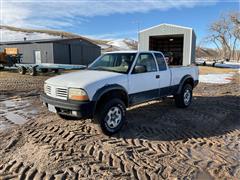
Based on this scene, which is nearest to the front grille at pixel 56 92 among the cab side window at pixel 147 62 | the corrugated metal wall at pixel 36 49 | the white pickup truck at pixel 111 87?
the white pickup truck at pixel 111 87

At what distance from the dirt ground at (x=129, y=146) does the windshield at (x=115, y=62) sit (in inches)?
56.3

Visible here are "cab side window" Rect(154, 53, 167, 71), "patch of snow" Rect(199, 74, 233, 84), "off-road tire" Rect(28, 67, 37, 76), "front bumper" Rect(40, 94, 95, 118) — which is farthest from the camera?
"off-road tire" Rect(28, 67, 37, 76)

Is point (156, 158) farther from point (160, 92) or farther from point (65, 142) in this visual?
point (160, 92)

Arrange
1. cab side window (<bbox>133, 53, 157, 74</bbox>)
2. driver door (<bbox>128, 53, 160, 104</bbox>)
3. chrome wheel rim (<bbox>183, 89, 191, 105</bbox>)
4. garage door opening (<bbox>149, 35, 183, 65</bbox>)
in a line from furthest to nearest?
garage door opening (<bbox>149, 35, 183, 65</bbox>), chrome wheel rim (<bbox>183, 89, 191, 105</bbox>), cab side window (<bbox>133, 53, 157, 74</bbox>), driver door (<bbox>128, 53, 160, 104</bbox>)

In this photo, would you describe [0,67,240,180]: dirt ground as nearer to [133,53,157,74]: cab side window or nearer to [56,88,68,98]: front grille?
[56,88,68,98]: front grille

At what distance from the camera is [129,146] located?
467 cm

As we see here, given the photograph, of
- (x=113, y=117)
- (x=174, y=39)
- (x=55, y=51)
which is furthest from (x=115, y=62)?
(x=174, y=39)

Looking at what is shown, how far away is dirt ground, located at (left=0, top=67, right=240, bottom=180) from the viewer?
3.73 m

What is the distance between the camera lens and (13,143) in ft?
15.6

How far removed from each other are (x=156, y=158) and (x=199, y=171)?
75cm

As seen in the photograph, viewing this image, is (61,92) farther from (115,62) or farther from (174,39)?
(174,39)

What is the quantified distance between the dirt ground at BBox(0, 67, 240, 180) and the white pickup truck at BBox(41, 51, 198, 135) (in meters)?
0.54

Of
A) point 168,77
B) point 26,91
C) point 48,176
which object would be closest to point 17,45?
point 26,91

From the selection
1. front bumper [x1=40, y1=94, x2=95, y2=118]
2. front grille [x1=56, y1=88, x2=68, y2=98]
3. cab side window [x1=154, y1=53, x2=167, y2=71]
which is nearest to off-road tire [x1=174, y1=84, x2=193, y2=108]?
cab side window [x1=154, y1=53, x2=167, y2=71]
